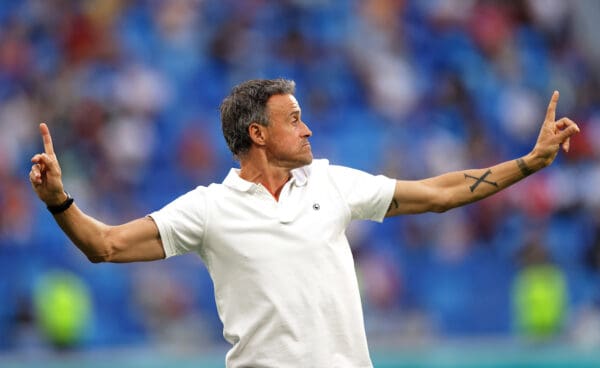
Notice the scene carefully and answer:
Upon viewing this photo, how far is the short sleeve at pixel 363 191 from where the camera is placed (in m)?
5.67

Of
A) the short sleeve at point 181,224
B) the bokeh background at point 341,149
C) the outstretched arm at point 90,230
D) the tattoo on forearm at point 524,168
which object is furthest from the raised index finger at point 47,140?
the bokeh background at point 341,149

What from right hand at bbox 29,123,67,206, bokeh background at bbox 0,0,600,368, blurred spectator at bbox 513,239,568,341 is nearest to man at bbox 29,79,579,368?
right hand at bbox 29,123,67,206

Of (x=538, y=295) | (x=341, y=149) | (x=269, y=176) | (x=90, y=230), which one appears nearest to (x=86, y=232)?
(x=90, y=230)

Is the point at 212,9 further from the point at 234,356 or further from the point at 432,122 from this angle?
the point at 234,356

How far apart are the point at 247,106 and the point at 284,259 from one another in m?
0.71

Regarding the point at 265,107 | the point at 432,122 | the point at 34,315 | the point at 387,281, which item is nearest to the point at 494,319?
the point at 387,281

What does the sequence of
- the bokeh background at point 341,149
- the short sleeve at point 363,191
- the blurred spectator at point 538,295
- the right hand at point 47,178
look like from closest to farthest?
the right hand at point 47,178 < the short sleeve at point 363,191 < the bokeh background at point 341,149 < the blurred spectator at point 538,295

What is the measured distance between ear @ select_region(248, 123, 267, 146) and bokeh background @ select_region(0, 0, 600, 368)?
295 inches

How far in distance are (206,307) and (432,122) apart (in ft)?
12.7

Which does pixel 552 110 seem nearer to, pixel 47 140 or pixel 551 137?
pixel 551 137

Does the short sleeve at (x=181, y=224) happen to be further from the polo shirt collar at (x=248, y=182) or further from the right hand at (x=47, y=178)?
the right hand at (x=47, y=178)

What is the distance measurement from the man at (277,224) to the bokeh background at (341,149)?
7355mm

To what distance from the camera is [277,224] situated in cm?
554

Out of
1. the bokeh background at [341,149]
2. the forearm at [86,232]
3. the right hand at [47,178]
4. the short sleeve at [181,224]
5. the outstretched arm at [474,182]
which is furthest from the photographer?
the bokeh background at [341,149]
